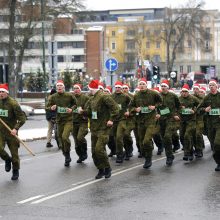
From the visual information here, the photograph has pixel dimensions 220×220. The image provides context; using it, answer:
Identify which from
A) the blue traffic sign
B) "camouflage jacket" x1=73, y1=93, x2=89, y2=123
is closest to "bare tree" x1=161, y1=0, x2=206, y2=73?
the blue traffic sign

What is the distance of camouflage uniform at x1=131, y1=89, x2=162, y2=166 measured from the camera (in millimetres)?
14117

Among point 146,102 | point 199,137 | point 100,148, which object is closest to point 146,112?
point 146,102

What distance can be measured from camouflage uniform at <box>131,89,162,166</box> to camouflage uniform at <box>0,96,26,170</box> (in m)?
2.77

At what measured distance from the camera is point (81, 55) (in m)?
107

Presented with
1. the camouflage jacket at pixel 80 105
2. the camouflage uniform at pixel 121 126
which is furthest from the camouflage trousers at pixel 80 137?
the camouflage uniform at pixel 121 126

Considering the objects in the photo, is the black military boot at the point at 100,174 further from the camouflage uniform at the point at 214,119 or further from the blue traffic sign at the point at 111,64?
the blue traffic sign at the point at 111,64

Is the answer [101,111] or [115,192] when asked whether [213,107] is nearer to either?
[101,111]

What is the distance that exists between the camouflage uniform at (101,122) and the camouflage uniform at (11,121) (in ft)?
4.48

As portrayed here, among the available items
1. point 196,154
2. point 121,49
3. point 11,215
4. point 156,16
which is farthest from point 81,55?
point 11,215

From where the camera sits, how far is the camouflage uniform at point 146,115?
14.1 metres

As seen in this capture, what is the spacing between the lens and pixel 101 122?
1269 cm

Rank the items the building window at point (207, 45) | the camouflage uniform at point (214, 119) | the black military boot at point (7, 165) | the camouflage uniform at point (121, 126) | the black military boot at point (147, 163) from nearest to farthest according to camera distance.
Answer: the black military boot at point (7, 165) → the camouflage uniform at point (214, 119) → the black military boot at point (147, 163) → the camouflage uniform at point (121, 126) → the building window at point (207, 45)

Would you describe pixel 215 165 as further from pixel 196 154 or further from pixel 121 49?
pixel 121 49

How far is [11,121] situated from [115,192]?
2.97 metres
